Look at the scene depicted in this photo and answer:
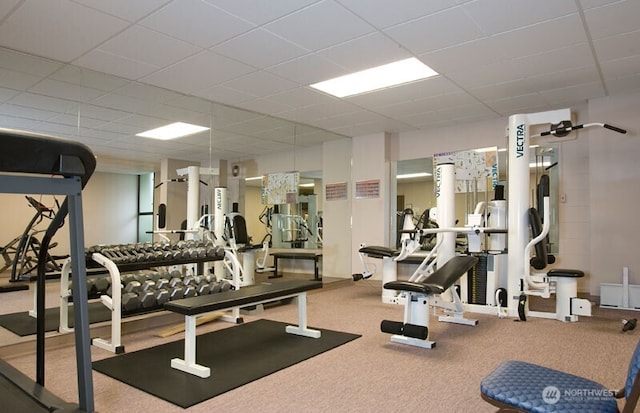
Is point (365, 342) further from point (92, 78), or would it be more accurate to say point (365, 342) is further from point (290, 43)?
point (92, 78)

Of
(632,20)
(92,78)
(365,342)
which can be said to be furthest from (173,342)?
(632,20)

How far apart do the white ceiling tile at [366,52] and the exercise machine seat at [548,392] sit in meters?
2.55

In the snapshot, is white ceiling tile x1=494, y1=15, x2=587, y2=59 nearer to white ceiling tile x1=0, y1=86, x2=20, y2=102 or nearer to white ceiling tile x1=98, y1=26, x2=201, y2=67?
white ceiling tile x1=98, y1=26, x2=201, y2=67

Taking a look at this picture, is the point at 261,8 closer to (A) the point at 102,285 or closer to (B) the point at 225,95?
(B) the point at 225,95

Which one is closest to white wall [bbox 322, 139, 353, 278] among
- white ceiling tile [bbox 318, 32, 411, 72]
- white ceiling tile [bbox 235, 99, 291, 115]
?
white ceiling tile [bbox 235, 99, 291, 115]

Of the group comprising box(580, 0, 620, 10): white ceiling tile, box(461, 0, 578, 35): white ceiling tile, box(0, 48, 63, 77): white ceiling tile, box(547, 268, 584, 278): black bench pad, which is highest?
box(580, 0, 620, 10): white ceiling tile

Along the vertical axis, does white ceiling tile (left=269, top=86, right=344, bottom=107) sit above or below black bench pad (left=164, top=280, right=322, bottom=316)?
above

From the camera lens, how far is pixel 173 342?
341 centimetres

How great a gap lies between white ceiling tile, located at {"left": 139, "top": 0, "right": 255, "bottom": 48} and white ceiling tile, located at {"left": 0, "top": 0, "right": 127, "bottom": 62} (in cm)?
29

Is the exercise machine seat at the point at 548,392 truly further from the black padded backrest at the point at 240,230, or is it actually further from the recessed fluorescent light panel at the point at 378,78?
the black padded backrest at the point at 240,230

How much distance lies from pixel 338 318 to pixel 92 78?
3349 mm

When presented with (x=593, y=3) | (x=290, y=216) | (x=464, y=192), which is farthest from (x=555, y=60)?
(x=290, y=216)

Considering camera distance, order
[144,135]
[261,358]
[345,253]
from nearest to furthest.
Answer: [261,358], [144,135], [345,253]

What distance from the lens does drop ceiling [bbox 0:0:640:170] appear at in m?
2.83
